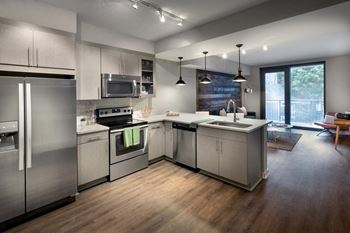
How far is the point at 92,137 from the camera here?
2969 millimetres

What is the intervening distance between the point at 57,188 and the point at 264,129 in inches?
129

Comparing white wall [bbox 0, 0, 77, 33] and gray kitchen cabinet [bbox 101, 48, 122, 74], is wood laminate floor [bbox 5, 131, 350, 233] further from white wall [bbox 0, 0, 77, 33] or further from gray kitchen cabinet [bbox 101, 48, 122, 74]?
white wall [bbox 0, 0, 77, 33]

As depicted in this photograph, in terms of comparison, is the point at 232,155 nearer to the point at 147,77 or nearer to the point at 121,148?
the point at 121,148

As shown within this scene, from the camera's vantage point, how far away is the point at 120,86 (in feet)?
12.0

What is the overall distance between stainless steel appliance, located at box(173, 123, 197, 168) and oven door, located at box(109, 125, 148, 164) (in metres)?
0.69

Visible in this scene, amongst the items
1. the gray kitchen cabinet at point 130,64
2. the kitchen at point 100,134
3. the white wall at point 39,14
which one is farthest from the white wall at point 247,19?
the white wall at point 39,14

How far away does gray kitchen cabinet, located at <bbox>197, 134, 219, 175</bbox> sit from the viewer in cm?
323

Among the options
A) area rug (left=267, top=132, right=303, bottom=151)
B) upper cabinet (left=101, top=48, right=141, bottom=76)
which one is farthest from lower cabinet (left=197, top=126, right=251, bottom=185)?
area rug (left=267, top=132, right=303, bottom=151)

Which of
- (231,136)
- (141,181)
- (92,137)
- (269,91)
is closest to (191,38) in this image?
(231,136)

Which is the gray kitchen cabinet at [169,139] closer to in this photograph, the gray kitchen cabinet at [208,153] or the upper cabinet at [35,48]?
the gray kitchen cabinet at [208,153]

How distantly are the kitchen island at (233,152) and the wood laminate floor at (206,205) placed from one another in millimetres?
161

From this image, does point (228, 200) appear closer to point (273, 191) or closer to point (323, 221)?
point (273, 191)

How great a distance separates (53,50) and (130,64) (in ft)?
5.00

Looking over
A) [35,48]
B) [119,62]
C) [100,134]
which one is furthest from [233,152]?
[35,48]
